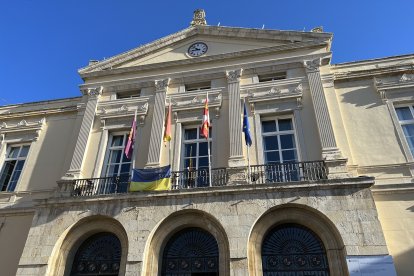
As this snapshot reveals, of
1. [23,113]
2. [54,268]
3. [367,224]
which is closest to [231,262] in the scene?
[367,224]

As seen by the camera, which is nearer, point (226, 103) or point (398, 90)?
point (398, 90)

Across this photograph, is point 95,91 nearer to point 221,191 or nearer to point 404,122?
point 221,191

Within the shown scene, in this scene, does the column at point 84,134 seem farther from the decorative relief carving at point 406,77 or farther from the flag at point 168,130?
the decorative relief carving at point 406,77

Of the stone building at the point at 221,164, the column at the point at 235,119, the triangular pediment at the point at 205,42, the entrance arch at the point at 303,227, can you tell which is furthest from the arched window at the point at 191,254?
the triangular pediment at the point at 205,42

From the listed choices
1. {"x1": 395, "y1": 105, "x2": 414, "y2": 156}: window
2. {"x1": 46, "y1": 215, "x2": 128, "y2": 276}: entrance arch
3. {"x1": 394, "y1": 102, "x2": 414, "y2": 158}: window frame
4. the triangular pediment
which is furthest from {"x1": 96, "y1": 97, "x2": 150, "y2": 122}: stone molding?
{"x1": 395, "y1": 105, "x2": 414, "y2": 156}: window

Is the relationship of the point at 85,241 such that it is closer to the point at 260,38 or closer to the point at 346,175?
the point at 346,175

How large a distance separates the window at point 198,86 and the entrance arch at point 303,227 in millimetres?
5757

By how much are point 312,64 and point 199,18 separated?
5731mm

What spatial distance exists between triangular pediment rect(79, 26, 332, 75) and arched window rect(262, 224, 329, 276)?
6.83m

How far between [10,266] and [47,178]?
3085 mm

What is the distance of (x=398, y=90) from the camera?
450 inches

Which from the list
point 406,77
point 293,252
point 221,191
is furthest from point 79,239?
point 406,77

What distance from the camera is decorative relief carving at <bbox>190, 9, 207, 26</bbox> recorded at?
49.2 ft

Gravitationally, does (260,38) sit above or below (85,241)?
above
